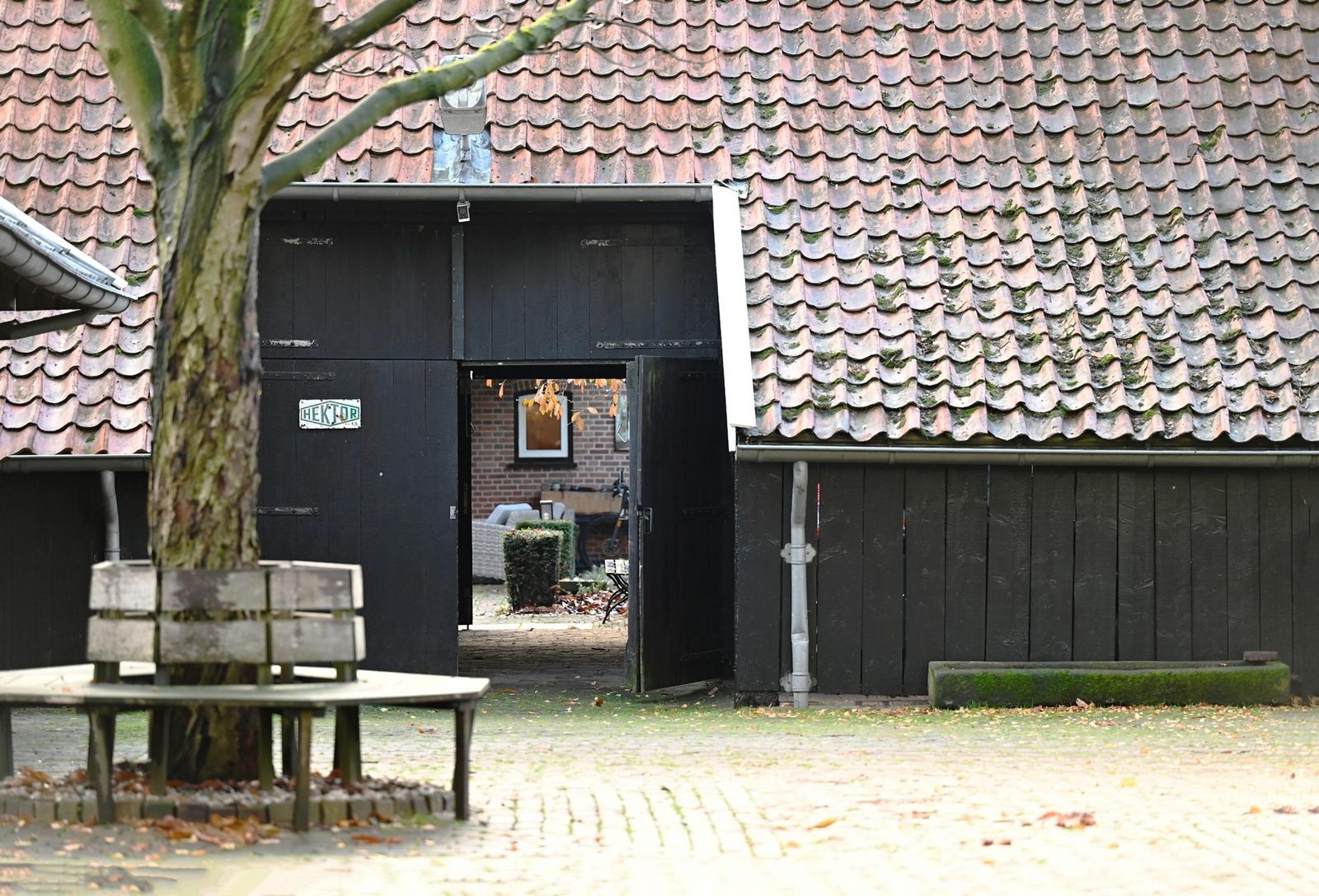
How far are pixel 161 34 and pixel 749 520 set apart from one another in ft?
18.3

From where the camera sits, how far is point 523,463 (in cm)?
2841

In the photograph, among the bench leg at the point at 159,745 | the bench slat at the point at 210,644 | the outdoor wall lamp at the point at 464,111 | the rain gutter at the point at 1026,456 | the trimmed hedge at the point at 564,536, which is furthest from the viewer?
the trimmed hedge at the point at 564,536

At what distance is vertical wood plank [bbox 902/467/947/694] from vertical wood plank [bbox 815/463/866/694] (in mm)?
324

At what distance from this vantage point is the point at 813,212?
39.4 feet

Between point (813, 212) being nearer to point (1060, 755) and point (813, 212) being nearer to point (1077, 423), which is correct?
point (1077, 423)

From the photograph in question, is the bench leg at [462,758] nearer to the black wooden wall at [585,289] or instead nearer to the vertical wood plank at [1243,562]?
the black wooden wall at [585,289]

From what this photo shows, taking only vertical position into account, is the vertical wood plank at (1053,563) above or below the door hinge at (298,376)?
below

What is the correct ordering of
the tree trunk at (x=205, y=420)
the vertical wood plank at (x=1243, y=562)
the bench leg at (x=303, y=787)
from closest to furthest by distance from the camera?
the bench leg at (x=303, y=787)
the tree trunk at (x=205, y=420)
the vertical wood plank at (x=1243, y=562)

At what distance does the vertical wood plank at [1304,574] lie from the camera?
11.2m

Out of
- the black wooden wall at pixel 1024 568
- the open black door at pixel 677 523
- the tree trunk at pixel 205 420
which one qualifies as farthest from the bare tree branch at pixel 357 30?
the open black door at pixel 677 523

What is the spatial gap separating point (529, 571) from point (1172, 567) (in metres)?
11.1

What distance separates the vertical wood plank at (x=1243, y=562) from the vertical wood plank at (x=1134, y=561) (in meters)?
0.54

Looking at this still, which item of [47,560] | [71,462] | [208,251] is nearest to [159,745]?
[208,251]

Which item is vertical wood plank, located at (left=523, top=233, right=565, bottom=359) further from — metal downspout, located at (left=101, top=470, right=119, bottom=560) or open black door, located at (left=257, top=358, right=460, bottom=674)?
metal downspout, located at (left=101, top=470, right=119, bottom=560)
